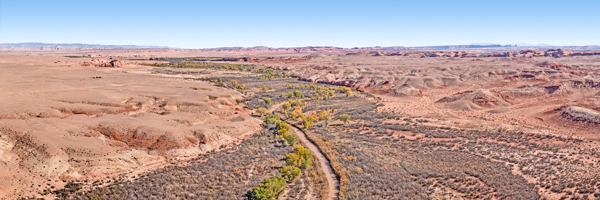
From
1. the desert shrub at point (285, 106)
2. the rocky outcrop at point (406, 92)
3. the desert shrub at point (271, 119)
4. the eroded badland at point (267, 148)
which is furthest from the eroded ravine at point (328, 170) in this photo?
the rocky outcrop at point (406, 92)

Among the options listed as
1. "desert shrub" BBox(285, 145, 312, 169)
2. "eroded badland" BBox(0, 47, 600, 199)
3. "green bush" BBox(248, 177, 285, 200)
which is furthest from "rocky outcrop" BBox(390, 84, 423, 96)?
"green bush" BBox(248, 177, 285, 200)

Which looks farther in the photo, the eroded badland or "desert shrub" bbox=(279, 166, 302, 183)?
"desert shrub" bbox=(279, 166, 302, 183)

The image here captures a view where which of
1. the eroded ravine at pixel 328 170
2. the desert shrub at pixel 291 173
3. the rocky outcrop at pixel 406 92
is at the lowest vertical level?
the eroded ravine at pixel 328 170

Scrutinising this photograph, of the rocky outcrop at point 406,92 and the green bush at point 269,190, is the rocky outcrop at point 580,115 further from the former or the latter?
the green bush at point 269,190

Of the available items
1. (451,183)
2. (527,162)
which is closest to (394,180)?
(451,183)

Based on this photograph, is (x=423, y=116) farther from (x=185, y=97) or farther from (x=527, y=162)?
(x=185, y=97)

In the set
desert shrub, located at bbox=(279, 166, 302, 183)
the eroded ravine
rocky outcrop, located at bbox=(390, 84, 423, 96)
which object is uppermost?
rocky outcrop, located at bbox=(390, 84, 423, 96)

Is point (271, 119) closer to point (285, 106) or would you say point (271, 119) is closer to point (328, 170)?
point (285, 106)

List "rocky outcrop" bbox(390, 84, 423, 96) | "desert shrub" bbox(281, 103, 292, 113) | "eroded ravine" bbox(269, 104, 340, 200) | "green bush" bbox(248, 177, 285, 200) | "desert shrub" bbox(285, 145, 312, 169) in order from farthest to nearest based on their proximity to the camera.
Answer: "rocky outcrop" bbox(390, 84, 423, 96) → "desert shrub" bbox(281, 103, 292, 113) → "desert shrub" bbox(285, 145, 312, 169) → "eroded ravine" bbox(269, 104, 340, 200) → "green bush" bbox(248, 177, 285, 200)

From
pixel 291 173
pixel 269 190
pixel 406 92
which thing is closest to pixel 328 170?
pixel 291 173

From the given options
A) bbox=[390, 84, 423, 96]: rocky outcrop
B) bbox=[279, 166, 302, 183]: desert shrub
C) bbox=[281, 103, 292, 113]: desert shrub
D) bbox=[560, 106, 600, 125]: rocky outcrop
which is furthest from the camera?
bbox=[390, 84, 423, 96]: rocky outcrop

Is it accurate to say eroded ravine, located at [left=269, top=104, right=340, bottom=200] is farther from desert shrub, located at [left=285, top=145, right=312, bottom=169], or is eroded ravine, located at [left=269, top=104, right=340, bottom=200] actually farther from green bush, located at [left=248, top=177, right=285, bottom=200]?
green bush, located at [left=248, top=177, right=285, bottom=200]
